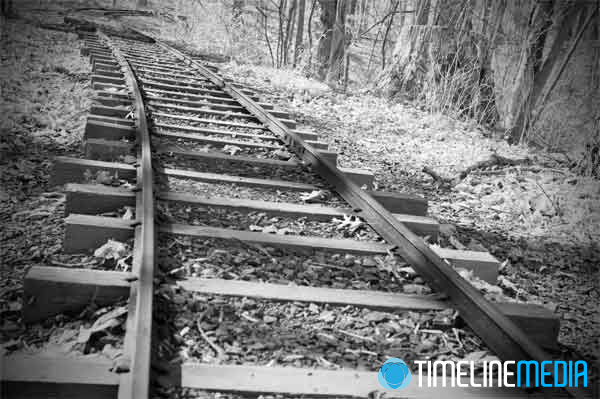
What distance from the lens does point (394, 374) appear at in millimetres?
1895

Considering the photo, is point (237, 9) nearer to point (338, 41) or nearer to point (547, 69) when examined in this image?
point (338, 41)

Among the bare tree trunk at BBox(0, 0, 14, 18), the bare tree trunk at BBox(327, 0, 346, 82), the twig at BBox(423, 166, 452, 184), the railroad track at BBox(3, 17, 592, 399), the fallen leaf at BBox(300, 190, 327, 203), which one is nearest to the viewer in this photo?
the railroad track at BBox(3, 17, 592, 399)

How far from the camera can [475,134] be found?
6938 mm

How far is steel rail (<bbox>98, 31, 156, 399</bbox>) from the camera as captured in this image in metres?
1.55

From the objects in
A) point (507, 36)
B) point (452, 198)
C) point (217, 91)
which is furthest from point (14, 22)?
point (452, 198)

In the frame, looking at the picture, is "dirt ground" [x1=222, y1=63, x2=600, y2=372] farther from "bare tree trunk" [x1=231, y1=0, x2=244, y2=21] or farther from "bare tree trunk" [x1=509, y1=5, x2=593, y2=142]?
"bare tree trunk" [x1=231, y1=0, x2=244, y2=21]

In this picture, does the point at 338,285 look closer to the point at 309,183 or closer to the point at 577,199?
the point at 309,183

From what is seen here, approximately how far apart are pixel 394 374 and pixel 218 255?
1.13m

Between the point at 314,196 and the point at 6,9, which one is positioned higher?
the point at 6,9

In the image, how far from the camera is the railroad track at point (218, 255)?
173cm

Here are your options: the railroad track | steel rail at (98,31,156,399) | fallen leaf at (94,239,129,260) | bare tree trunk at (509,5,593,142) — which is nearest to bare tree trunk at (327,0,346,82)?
bare tree trunk at (509,5,593,142)

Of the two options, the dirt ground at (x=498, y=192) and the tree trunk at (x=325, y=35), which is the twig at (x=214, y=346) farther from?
the tree trunk at (x=325, y=35)

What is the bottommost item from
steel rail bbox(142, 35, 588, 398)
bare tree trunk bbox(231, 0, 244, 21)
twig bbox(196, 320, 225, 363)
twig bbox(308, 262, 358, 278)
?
twig bbox(196, 320, 225, 363)

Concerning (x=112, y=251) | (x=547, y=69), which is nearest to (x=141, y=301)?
(x=112, y=251)
